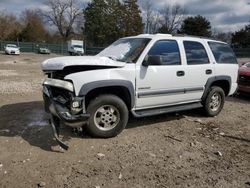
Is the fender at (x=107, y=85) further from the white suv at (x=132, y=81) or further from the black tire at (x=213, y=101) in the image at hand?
the black tire at (x=213, y=101)

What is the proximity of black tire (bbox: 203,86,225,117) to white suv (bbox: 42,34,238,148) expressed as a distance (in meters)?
0.02

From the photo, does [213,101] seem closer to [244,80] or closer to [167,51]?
[167,51]

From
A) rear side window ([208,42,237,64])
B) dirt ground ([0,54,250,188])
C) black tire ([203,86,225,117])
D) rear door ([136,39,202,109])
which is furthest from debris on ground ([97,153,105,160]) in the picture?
rear side window ([208,42,237,64])

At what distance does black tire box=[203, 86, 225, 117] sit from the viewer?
23.5 ft

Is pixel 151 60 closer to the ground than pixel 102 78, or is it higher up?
higher up

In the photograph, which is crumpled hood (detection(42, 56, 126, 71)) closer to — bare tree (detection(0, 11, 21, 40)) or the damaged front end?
the damaged front end

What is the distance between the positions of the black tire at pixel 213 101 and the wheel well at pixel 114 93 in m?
2.38

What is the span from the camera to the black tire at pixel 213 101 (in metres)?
7.17

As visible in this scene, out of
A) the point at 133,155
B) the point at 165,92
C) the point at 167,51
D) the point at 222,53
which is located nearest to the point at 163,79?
the point at 165,92

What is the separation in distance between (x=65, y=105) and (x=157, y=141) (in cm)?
182

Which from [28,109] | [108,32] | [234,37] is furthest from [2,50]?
[28,109]

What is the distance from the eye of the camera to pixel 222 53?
24.5 ft

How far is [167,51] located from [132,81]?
1167mm

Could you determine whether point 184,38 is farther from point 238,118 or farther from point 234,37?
point 234,37
